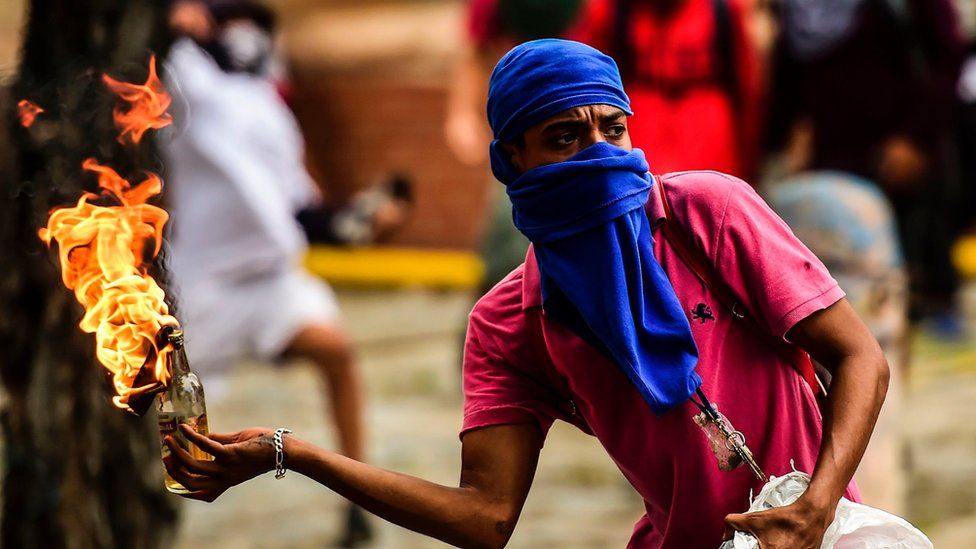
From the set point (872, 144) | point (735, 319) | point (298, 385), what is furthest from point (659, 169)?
point (298, 385)

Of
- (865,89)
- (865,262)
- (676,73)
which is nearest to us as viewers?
(865,262)

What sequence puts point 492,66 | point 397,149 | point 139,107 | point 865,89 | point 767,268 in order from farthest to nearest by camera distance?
point 397,149
point 865,89
point 492,66
point 139,107
point 767,268

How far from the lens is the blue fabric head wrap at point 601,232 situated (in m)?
3.05

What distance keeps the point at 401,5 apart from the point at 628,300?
387 inches

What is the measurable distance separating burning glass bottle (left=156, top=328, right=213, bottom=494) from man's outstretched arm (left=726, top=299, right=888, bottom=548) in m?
0.96

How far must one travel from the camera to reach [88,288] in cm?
339

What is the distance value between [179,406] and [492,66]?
13.1 feet

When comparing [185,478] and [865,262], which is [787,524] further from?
[865,262]

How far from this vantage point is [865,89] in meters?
7.33

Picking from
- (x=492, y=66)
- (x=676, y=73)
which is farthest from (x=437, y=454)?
(x=676, y=73)

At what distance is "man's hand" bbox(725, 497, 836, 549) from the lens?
2.92 meters

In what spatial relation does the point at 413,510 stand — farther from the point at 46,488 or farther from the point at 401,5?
the point at 401,5

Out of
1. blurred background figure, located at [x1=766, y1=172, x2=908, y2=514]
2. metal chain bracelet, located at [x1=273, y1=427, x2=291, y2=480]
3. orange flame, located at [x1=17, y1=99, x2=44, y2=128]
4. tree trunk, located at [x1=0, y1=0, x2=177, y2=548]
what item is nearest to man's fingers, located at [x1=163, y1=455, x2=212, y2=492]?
metal chain bracelet, located at [x1=273, y1=427, x2=291, y2=480]

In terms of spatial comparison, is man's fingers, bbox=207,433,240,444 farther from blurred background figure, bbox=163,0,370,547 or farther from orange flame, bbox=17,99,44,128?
blurred background figure, bbox=163,0,370,547
